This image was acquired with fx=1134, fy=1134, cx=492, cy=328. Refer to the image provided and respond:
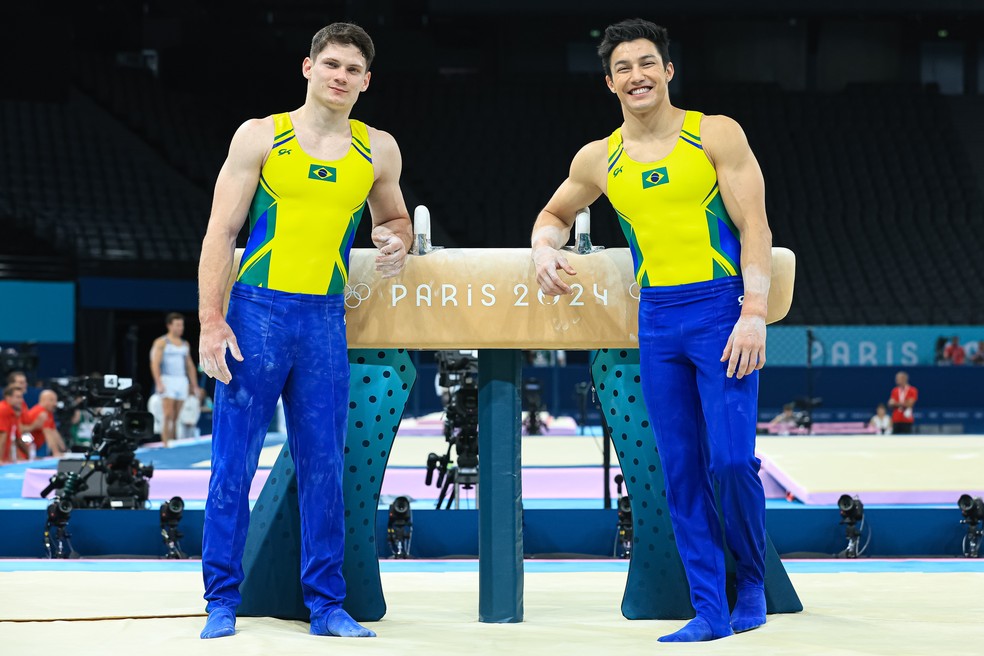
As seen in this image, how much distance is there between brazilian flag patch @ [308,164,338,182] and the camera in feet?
10.2

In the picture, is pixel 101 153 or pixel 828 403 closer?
pixel 828 403

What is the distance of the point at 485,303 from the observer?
3.34 m

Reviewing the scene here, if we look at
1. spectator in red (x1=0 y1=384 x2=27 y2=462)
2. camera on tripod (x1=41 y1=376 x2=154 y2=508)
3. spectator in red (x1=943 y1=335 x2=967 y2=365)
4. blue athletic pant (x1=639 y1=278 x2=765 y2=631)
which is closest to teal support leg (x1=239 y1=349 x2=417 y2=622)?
blue athletic pant (x1=639 y1=278 x2=765 y2=631)

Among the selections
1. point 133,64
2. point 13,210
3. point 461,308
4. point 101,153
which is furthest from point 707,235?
point 133,64

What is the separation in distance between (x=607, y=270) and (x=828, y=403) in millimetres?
13179

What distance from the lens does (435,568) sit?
16.5 ft

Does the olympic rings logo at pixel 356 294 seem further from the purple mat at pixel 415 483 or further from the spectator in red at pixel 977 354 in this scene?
the spectator in red at pixel 977 354

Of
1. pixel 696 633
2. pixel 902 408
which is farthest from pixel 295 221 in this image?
pixel 902 408

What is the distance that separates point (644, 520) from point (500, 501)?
53 centimetres

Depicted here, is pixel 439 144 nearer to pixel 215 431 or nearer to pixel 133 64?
pixel 133 64

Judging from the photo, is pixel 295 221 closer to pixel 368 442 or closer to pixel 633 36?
pixel 368 442

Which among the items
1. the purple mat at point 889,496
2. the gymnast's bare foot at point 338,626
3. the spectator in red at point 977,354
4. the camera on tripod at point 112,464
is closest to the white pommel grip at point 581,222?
the gymnast's bare foot at point 338,626

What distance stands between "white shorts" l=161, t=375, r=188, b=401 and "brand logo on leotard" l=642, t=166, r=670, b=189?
9.10 m

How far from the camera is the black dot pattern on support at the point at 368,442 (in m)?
3.47
